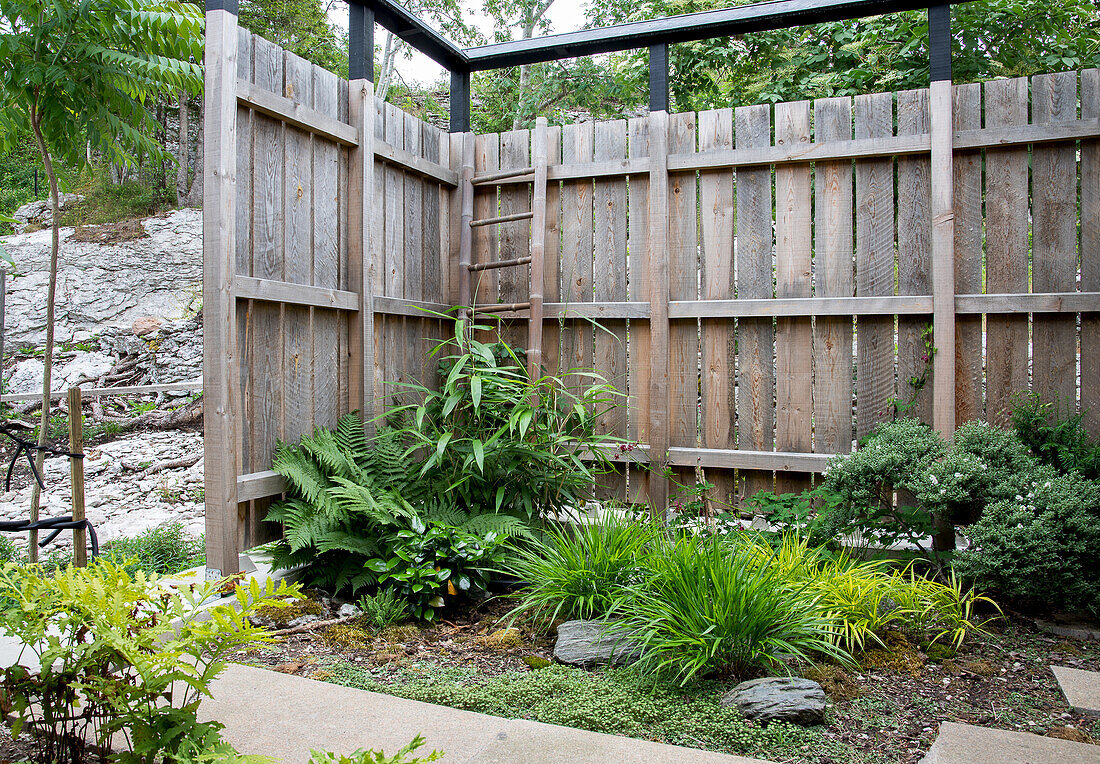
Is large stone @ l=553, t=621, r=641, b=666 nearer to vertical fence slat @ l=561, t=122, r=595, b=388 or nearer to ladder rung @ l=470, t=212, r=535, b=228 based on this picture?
vertical fence slat @ l=561, t=122, r=595, b=388

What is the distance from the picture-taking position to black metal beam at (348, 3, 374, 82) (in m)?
3.45

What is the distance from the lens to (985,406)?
3430 millimetres

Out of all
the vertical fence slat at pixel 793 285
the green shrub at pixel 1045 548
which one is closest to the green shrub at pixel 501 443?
the vertical fence slat at pixel 793 285

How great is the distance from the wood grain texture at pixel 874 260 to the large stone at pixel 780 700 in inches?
78.0

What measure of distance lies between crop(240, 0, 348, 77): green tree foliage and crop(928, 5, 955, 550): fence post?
30.1ft

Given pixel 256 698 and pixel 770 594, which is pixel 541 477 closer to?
pixel 770 594

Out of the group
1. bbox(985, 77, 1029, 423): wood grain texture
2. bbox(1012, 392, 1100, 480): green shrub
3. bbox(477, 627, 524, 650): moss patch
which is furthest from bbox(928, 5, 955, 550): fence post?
bbox(477, 627, 524, 650): moss patch

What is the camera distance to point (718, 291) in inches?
151

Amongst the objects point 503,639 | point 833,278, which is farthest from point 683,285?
point 503,639

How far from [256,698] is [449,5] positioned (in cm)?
1176

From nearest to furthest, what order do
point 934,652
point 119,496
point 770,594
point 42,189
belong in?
point 770,594 → point 934,652 → point 119,496 → point 42,189

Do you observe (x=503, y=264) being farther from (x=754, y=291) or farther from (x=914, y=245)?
(x=914, y=245)

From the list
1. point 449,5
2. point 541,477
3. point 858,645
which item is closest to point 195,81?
point 541,477

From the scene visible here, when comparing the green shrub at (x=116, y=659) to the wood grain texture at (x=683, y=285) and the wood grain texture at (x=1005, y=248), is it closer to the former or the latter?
the wood grain texture at (x=683, y=285)
